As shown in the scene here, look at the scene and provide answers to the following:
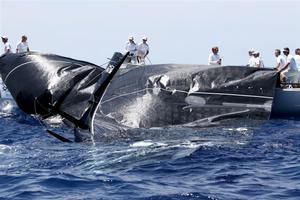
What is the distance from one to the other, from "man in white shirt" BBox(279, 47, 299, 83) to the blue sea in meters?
5.65

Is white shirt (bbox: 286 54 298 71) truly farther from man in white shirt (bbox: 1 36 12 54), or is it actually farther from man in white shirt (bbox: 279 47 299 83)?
man in white shirt (bbox: 1 36 12 54)

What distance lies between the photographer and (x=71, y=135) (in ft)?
58.9

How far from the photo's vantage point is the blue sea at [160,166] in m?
9.95

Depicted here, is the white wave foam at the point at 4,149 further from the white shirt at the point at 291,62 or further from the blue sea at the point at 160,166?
the white shirt at the point at 291,62

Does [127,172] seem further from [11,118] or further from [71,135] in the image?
[11,118]

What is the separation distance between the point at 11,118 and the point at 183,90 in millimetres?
7571

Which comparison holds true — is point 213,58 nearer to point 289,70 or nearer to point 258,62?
point 258,62

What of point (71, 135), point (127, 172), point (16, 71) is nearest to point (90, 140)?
point (71, 135)

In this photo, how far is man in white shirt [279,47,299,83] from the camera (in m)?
22.2

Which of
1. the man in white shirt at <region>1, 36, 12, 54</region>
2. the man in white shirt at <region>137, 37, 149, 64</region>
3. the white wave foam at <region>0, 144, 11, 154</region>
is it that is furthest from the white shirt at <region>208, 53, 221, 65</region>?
the white wave foam at <region>0, 144, 11, 154</region>

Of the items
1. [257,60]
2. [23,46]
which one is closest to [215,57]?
[257,60]

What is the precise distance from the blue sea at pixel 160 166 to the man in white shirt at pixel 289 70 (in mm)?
5650

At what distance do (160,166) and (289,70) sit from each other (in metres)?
12.2

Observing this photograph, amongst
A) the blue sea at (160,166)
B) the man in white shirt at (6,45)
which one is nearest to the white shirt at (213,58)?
the blue sea at (160,166)
